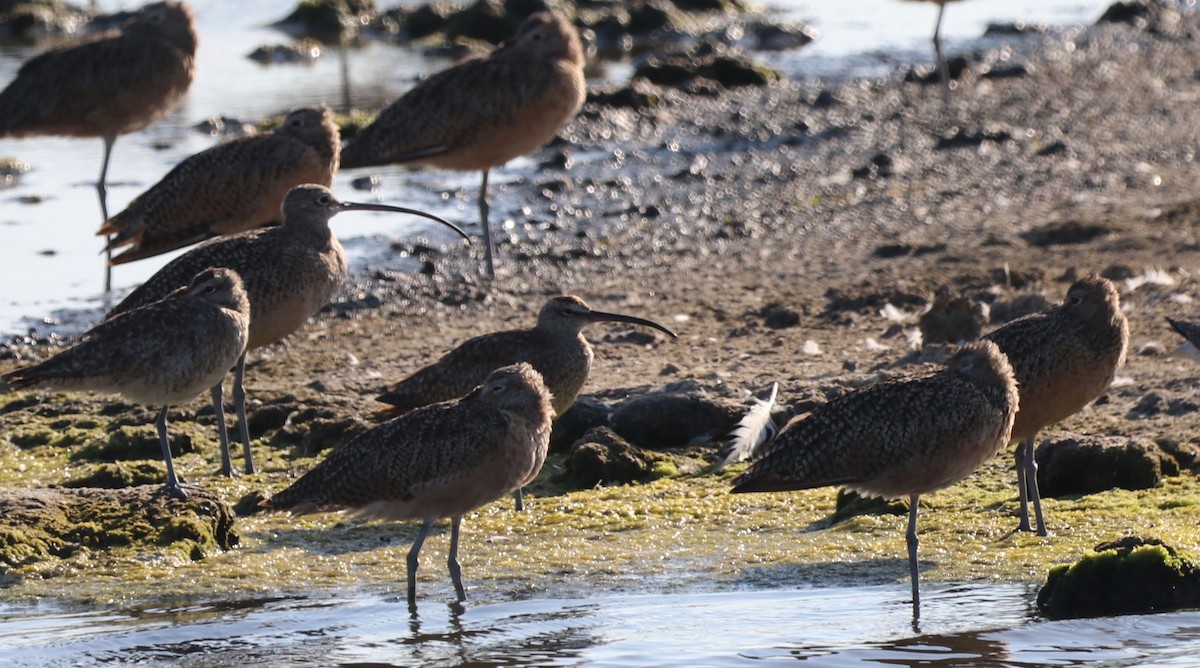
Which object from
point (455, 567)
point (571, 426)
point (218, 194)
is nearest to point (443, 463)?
point (455, 567)

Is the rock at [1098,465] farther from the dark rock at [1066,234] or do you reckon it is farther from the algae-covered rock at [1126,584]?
the dark rock at [1066,234]

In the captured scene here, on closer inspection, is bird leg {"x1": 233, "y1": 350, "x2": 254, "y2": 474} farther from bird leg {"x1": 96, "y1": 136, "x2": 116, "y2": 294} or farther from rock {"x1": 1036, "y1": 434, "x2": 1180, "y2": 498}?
rock {"x1": 1036, "y1": 434, "x2": 1180, "y2": 498}

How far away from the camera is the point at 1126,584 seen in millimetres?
6750

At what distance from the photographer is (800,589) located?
721cm

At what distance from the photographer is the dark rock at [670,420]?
902 centimetres

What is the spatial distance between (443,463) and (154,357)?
169 cm

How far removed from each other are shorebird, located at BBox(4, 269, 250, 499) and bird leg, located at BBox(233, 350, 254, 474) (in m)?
0.63

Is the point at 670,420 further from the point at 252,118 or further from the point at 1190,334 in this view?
the point at 252,118

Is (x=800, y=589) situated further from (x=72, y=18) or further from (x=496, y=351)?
(x=72, y=18)

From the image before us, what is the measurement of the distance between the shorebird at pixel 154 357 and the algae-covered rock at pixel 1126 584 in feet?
12.0

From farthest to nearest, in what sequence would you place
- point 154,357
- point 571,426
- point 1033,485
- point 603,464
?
point 571,426 → point 603,464 → point 154,357 → point 1033,485

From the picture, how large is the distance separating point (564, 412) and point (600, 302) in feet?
9.63

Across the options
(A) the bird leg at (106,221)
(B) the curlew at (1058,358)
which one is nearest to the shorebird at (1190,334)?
(B) the curlew at (1058,358)

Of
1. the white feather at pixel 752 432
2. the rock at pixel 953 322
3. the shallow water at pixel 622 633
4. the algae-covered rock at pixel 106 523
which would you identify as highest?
the rock at pixel 953 322
